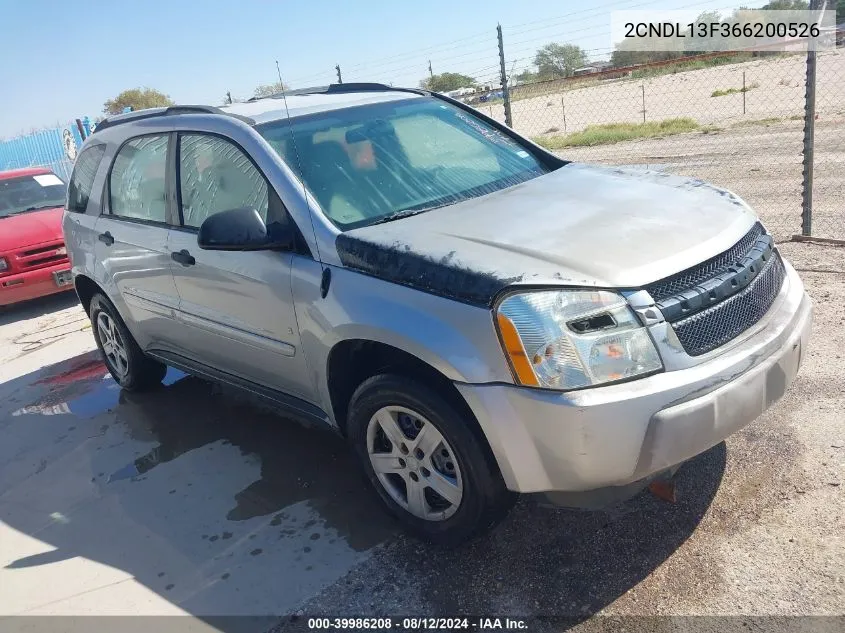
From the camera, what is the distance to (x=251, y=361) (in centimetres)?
371

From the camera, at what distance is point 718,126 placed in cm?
1911

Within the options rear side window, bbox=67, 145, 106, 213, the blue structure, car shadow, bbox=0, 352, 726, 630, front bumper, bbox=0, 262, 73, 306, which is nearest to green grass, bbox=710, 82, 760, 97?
the blue structure

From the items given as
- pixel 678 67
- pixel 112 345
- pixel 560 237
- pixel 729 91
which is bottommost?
pixel 729 91

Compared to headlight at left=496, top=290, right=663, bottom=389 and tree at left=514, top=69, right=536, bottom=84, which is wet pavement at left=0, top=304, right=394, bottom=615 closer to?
headlight at left=496, top=290, right=663, bottom=389

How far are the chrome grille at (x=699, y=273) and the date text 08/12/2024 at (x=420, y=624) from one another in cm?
127

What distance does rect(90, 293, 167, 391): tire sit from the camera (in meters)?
5.07

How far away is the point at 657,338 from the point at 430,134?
1987 millimetres

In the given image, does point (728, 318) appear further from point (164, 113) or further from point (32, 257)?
point (32, 257)

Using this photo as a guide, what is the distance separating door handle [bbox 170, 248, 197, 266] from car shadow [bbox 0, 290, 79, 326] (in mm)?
5605

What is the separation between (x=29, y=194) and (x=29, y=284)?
1.95 metres

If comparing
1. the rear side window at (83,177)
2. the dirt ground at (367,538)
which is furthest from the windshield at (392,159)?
the rear side window at (83,177)

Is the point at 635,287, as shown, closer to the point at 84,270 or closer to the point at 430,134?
the point at 430,134

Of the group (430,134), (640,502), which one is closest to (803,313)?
(640,502)

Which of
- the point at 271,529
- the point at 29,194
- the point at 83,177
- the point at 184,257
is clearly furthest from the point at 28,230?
the point at 271,529
